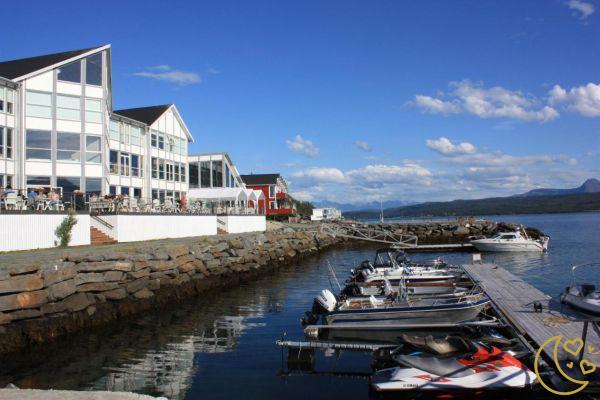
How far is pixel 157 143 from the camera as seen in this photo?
44688mm

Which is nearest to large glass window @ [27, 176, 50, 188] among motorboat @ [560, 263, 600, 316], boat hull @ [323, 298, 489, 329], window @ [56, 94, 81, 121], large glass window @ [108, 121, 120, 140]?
window @ [56, 94, 81, 121]

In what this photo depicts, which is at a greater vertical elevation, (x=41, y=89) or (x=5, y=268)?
(x=41, y=89)

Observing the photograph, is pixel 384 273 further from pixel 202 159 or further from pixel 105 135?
pixel 202 159

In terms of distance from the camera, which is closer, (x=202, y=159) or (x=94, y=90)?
(x=94, y=90)

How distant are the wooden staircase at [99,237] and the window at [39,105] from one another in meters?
8.79

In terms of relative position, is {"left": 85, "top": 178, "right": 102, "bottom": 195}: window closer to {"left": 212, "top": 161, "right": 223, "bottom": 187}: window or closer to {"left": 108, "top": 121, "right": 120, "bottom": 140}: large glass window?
{"left": 108, "top": 121, "right": 120, "bottom": 140}: large glass window

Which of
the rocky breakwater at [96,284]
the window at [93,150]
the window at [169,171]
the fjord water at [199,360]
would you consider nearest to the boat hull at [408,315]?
the fjord water at [199,360]

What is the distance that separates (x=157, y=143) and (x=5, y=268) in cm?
3145

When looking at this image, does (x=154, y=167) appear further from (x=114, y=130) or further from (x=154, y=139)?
(x=114, y=130)

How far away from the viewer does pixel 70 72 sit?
32.3 meters

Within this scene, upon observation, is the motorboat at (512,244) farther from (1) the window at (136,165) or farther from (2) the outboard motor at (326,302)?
(2) the outboard motor at (326,302)

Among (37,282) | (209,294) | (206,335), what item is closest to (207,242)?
(209,294)

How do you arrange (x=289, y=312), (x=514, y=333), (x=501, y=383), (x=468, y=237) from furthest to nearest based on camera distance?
(x=468, y=237), (x=289, y=312), (x=514, y=333), (x=501, y=383)

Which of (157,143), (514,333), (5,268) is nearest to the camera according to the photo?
(514,333)
